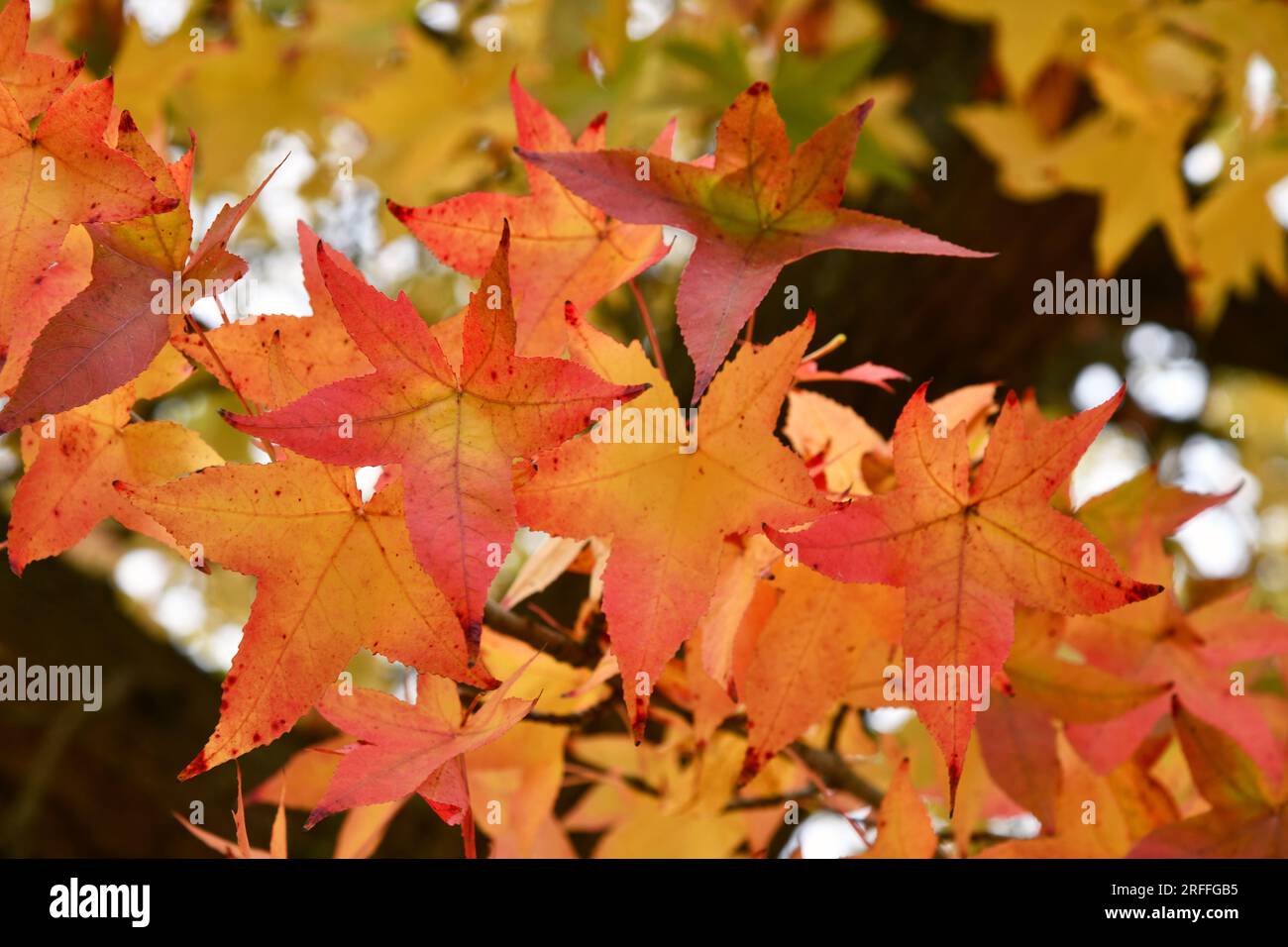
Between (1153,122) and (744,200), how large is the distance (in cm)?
111

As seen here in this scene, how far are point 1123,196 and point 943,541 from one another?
3.62 feet

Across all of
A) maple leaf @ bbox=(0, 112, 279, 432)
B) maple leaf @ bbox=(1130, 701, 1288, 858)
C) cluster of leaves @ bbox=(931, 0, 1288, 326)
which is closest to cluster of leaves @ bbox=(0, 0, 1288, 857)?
maple leaf @ bbox=(0, 112, 279, 432)

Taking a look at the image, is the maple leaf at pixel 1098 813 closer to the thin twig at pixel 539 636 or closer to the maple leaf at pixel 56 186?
the thin twig at pixel 539 636

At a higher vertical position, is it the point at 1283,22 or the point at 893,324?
the point at 1283,22

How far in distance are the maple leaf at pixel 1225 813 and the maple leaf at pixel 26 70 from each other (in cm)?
79

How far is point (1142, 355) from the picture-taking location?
3262 mm

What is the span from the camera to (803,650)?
2.16ft

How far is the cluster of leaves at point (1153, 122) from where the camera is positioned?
1.45 m

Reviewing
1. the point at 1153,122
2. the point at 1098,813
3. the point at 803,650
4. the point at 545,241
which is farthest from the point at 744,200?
the point at 1153,122

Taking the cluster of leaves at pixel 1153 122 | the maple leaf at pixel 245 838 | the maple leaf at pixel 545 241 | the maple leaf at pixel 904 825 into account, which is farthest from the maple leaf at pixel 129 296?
the cluster of leaves at pixel 1153 122

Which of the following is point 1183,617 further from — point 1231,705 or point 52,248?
point 52,248

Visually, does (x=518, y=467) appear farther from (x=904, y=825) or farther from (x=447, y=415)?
(x=904, y=825)
